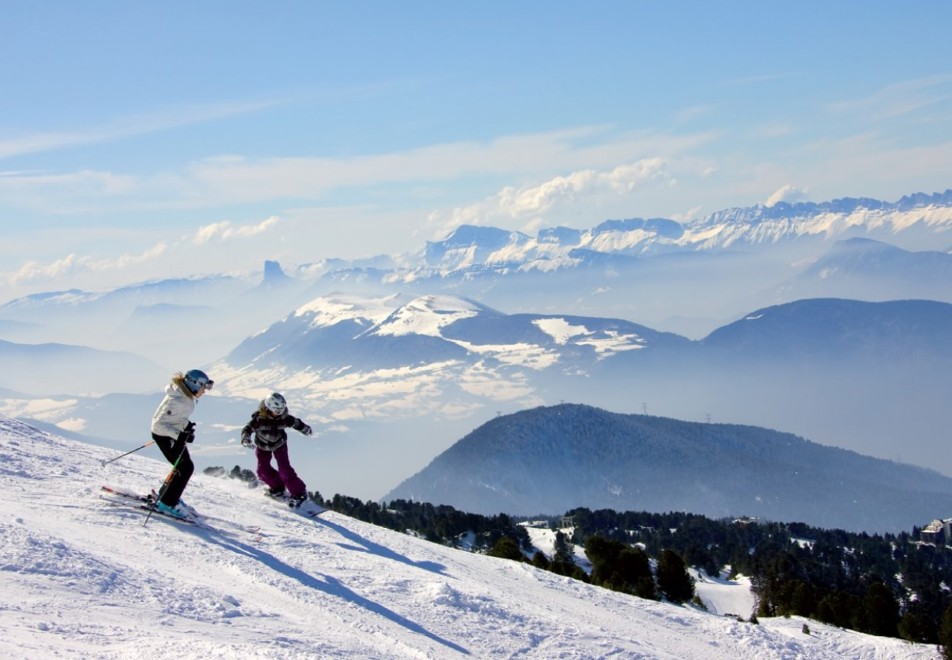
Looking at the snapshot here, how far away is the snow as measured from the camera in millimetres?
11656

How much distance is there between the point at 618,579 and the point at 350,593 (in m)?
28.7

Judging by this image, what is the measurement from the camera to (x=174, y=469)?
1797cm

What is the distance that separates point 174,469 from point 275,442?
3983 mm

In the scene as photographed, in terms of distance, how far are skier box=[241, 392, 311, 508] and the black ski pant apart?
299 centimetres

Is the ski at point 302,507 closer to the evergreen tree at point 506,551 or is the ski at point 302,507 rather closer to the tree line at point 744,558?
the tree line at point 744,558

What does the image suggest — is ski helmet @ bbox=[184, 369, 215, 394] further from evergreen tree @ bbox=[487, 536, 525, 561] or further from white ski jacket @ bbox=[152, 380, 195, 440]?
evergreen tree @ bbox=[487, 536, 525, 561]

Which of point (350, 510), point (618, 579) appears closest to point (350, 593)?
point (618, 579)

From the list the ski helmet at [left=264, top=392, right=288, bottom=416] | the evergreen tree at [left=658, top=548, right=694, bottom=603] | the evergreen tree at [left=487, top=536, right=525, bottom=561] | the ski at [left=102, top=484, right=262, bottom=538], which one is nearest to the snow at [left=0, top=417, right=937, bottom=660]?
the ski at [left=102, top=484, right=262, bottom=538]

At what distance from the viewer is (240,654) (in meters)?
10.8

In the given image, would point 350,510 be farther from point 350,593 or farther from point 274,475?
point 350,593

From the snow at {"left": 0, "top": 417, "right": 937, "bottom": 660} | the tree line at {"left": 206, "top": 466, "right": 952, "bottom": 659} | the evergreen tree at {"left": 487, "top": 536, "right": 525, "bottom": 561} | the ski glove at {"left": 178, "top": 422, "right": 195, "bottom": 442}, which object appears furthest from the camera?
the evergreen tree at {"left": 487, "top": 536, "right": 525, "bottom": 561}

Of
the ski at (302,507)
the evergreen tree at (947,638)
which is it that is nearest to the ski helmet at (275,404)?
the ski at (302,507)

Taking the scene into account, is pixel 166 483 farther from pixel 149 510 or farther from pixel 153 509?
pixel 149 510

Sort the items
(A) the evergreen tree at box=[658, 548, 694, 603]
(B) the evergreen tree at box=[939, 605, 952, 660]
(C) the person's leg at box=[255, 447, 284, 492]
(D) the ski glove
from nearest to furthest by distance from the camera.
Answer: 1. (D) the ski glove
2. (C) the person's leg at box=[255, 447, 284, 492]
3. (B) the evergreen tree at box=[939, 605, 952, 660]
4. (A) the evergreen tree at box=[658, 548, 694, 603]
